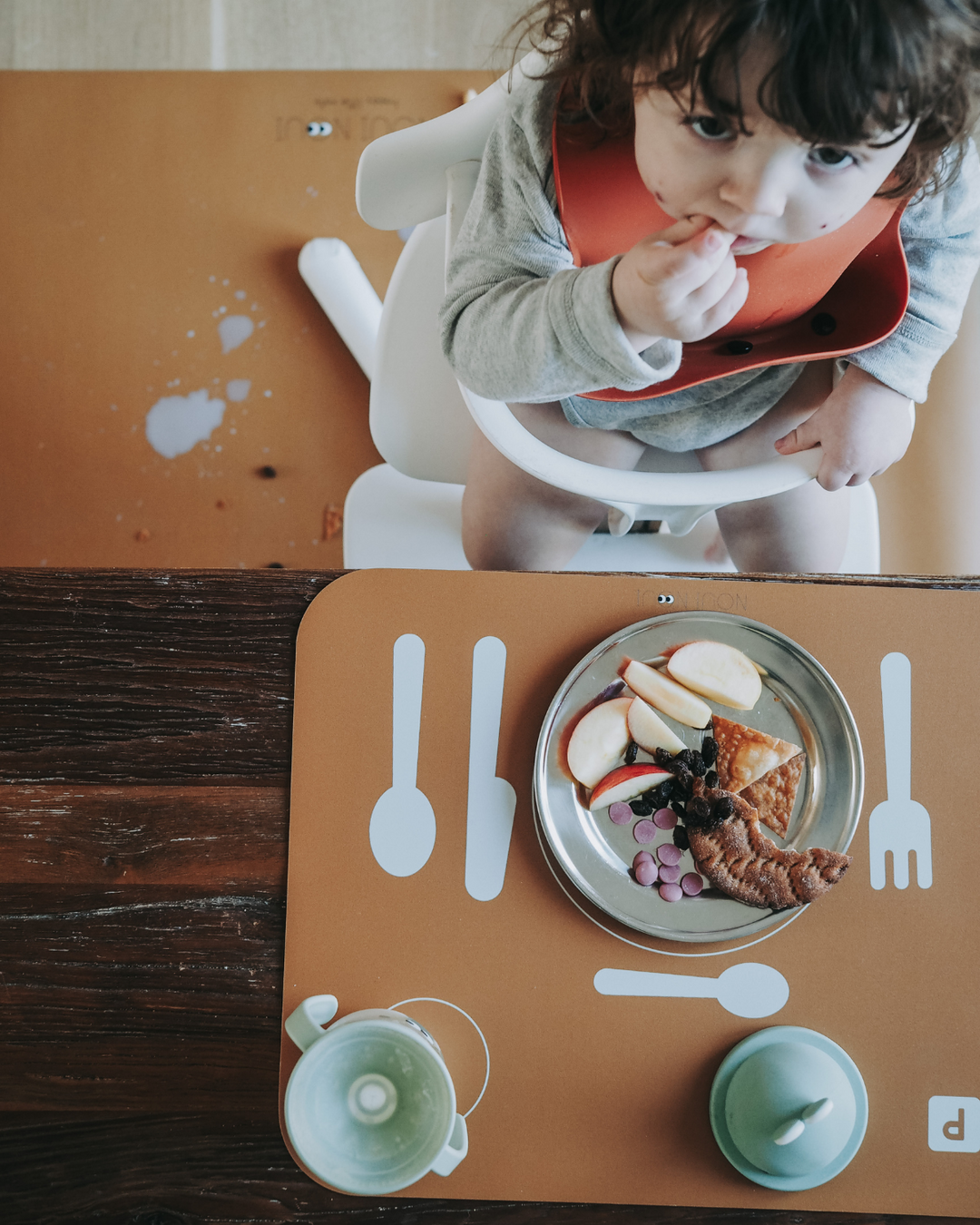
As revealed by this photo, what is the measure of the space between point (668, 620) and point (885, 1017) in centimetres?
29

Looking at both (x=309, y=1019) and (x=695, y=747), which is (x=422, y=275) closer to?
(x=695, y=747)

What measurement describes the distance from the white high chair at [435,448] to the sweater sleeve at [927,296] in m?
0.09

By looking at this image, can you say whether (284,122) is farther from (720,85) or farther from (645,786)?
(645,786)

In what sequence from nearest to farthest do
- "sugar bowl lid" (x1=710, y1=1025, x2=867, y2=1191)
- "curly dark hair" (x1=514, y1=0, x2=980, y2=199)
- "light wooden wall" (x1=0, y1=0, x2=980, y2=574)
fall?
1. "curly dark hair" (x1=514, y1=0, x2=980, y2=199)
2. "sugar bowl lid" (x1=710, y1=1025, x2=867, y2=1191)
3. "light wooden wall" (x1=0, y1=0, x2=980, y2=574)

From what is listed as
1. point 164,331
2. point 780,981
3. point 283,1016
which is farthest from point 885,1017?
point 164,331

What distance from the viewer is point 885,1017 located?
551mm

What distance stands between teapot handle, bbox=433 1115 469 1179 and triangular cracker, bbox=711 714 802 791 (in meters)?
0.27

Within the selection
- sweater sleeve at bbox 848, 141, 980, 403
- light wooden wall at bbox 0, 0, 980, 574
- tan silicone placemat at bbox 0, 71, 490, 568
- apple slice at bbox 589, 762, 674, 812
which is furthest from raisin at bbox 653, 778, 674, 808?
light wooden wall at bbox 0, 0, 980, 574

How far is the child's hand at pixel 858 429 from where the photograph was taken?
24.4 inches

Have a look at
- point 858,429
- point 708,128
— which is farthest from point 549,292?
point 858,429

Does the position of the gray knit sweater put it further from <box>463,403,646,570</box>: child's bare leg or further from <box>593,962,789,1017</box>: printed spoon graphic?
<box>593,962,789,1017</box>: printed spoon graphic

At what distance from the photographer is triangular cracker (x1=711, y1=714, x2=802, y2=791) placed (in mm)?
553

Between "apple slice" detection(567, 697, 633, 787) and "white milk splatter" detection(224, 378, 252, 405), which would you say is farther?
"white milk splatter" detection(224, 378, 252, 405)

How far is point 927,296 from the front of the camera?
2.04 feet
